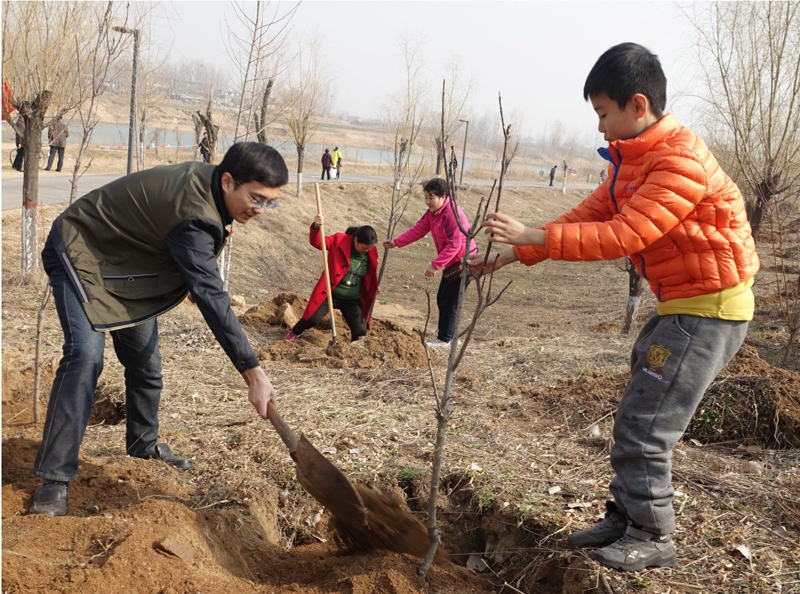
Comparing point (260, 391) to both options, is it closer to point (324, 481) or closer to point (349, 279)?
point (324, 481)

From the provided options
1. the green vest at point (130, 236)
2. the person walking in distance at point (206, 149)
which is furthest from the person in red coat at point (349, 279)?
the green vest at point (130, 236)

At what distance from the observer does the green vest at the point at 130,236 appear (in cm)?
274

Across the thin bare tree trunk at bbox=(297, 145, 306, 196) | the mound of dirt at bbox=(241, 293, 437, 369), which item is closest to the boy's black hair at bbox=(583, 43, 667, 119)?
the mound of dirt at bbox=(241, 293, 437, 369)

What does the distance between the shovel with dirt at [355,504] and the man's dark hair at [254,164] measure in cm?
94

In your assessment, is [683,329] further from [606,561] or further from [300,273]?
[300,273]

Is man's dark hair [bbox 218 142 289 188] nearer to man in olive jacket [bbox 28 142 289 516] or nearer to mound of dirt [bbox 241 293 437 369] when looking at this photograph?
man in olive jacket [bbox 28 142 289 516]

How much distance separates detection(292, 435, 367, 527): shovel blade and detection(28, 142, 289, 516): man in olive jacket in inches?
10.0

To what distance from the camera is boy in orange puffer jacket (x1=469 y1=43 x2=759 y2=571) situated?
2.16m

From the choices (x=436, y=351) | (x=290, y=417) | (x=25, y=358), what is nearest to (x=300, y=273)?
(x=436, y=351)

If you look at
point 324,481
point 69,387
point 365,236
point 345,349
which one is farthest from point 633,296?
point 69,387

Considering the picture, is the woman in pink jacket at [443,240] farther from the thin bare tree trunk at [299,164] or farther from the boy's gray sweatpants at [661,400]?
the thin bare tree trunk at [299,164]

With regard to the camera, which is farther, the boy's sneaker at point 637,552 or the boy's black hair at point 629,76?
the boy's sneaker at point 637,552

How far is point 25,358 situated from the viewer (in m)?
4.95

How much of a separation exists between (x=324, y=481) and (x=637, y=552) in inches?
48.1
